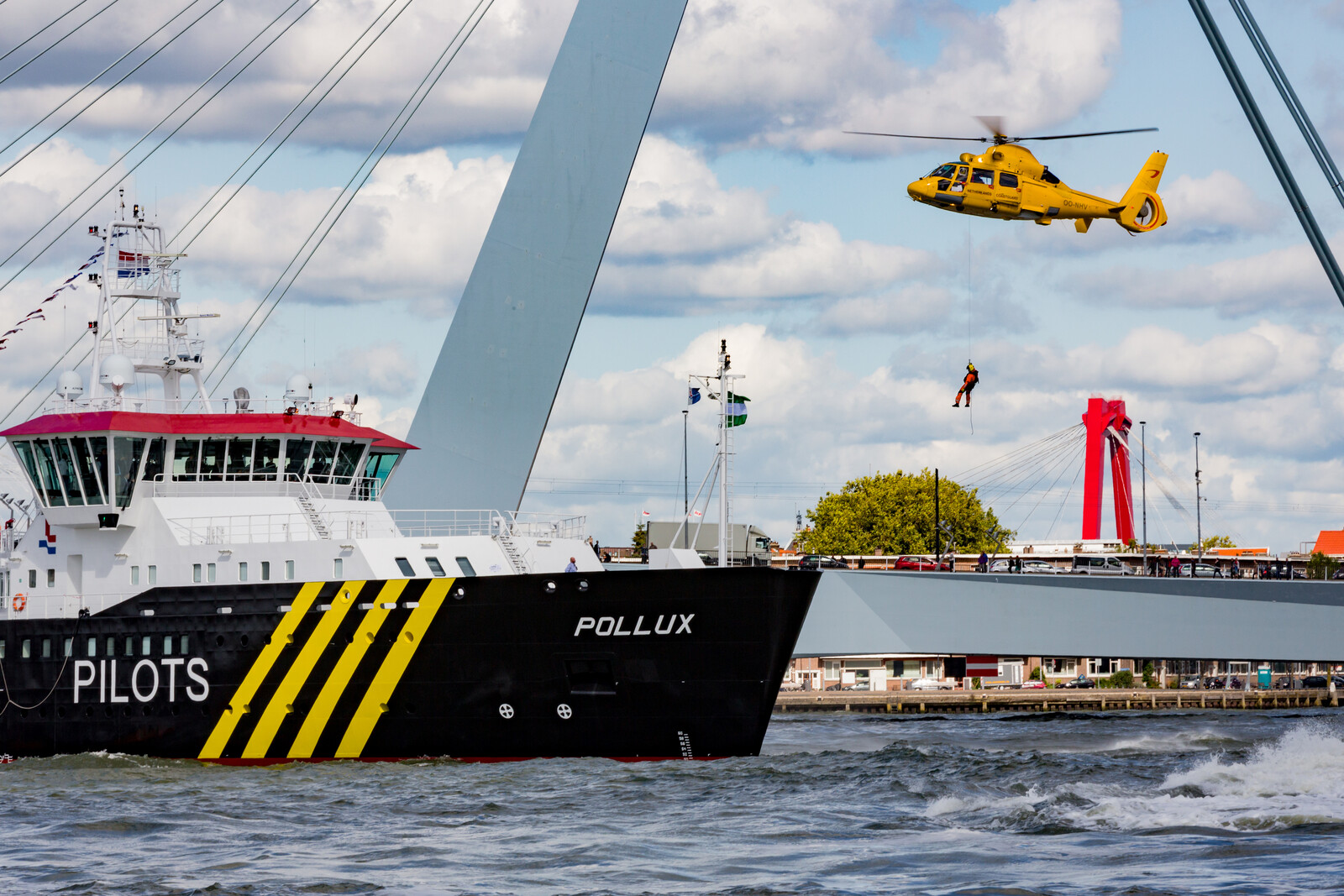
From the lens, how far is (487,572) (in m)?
22.7

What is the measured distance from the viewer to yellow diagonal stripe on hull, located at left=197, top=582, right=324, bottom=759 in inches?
848

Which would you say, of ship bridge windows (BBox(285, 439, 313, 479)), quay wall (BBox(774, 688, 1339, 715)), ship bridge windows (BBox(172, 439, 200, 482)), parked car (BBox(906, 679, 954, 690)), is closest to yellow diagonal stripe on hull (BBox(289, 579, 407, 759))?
ship bridge windows (BBox(285, 439, 313, 479))

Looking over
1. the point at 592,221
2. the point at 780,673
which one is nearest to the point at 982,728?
the point at 592,221

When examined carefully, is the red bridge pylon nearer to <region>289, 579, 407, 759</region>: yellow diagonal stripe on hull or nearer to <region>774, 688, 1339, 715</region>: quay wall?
<region>774, 688, 1339, 715</region>: quay wall

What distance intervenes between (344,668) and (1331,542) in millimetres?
106577

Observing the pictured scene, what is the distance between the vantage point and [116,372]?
24.6 meters

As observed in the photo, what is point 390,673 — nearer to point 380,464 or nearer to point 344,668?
point 344,668

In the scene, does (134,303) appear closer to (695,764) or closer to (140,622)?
(140,622)

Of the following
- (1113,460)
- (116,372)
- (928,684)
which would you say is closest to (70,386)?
(116,372)

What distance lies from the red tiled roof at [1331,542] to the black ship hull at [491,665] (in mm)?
98658

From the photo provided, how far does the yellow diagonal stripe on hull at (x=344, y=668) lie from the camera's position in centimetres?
2130

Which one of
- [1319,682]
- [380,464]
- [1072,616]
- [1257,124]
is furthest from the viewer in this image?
[1319,682]

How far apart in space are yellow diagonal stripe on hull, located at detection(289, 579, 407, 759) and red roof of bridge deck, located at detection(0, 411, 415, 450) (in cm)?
402

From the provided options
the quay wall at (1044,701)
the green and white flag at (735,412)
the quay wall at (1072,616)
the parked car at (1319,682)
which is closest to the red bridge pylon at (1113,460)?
the parked car at (1319,682)
